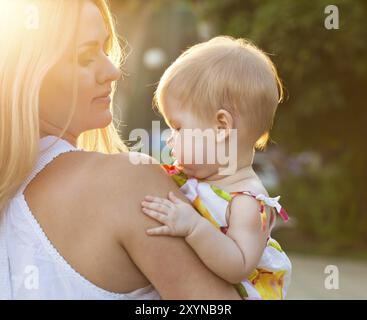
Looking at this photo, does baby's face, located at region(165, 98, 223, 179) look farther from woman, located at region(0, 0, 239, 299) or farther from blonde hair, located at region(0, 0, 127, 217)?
blonde hair, located at region(0, 0, 127, 217)

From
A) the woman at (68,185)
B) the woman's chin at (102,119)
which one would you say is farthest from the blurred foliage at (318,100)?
the woman at (68,185)

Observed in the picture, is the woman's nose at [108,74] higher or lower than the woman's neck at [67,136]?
higher

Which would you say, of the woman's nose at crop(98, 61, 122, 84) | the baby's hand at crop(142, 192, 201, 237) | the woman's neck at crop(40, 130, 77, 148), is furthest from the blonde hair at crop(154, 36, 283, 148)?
the baby's hand at crop(142, 192, 201, 237)

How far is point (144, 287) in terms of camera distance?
232 cm

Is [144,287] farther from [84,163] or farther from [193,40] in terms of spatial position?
[193,40]

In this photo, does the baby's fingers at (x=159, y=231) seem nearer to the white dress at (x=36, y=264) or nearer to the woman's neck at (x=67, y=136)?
the white dress at (x=36, y=264)

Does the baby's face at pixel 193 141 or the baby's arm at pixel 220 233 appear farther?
the baby's face at pixel 193 141

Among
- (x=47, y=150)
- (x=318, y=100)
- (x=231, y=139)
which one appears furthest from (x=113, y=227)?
(x=318, y=100)

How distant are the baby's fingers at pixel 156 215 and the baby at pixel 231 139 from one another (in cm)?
22

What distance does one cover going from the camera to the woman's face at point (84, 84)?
2467 millimetres

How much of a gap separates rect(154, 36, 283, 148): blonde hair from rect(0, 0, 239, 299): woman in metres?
0.22

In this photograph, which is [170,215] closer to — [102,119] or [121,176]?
[121,176]

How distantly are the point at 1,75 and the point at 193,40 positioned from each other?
86.4 ft
